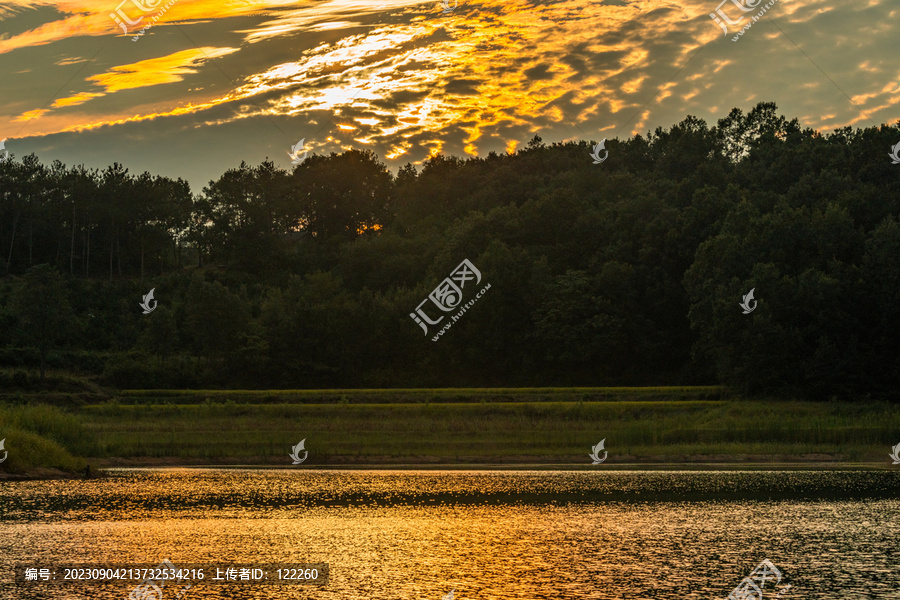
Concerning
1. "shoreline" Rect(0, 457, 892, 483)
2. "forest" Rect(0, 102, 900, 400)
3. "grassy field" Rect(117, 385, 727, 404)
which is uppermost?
"forest" Rect(0, 102, 900, 400)

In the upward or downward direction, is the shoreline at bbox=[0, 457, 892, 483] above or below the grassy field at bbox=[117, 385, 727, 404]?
below

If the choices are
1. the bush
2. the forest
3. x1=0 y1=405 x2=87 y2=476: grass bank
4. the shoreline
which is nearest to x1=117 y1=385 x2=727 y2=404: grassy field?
the forest

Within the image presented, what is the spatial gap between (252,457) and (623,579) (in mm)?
25781

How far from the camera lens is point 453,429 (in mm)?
45188

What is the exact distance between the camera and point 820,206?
72.6 metres

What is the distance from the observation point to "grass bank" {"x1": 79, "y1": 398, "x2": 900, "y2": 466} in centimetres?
3969

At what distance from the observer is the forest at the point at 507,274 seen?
6181cm

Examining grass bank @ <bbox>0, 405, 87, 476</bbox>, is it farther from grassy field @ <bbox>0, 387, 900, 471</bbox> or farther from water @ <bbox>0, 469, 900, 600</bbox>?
water @ <bbox>0, 469, 900, 600</bbox>

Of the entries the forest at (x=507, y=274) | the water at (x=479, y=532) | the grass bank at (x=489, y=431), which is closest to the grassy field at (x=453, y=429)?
the grass bank at (x=489, y=431)

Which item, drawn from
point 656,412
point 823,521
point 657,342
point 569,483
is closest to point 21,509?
point 569,483

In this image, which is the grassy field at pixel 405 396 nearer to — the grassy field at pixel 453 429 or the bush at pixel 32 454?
the grassy field at pixel 453 429

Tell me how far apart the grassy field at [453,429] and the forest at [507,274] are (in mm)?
12053

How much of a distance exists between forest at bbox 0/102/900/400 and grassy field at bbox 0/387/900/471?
12.1 m

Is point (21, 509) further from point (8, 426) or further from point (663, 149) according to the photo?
point (663, 149)
